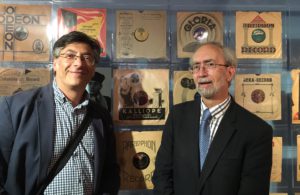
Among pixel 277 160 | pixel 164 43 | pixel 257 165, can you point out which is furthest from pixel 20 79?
pixel 277 160

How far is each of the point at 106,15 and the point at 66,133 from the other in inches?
35.1

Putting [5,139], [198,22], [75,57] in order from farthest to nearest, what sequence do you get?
[198,22]
[75,57]
[5,139]

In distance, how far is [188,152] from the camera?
70.0 inches

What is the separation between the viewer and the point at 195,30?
7.37ft

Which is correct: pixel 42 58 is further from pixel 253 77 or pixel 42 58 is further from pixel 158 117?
pixel 253 77

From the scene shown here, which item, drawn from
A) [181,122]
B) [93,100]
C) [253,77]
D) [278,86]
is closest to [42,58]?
[93,100]

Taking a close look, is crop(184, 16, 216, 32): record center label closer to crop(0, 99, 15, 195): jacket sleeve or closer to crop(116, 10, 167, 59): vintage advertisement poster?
crop(116, 10, 167, 59): vintage advertisement poster

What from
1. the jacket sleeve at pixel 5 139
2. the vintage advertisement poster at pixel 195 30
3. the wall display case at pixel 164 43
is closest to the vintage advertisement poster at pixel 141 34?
the wall display case at pixel 164 43

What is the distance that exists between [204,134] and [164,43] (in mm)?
737

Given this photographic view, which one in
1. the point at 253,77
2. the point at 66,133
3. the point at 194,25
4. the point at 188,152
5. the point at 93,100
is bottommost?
the point at 188,152

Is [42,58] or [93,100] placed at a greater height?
[42,58]

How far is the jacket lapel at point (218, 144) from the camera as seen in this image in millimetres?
1698

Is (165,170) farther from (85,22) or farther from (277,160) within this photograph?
(85,22)

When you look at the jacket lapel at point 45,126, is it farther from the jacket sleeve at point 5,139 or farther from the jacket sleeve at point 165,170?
the jacket sleeve at point 165,170
